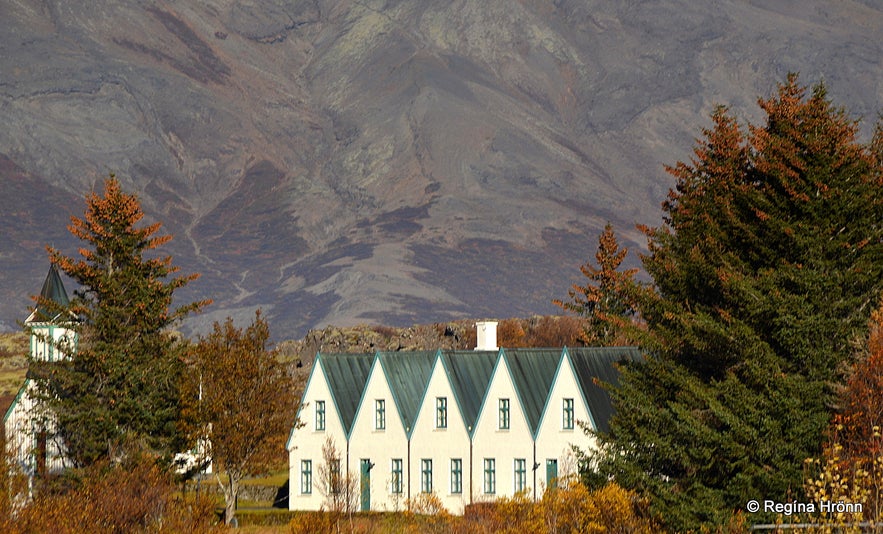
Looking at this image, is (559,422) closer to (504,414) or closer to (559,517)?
(504,414)

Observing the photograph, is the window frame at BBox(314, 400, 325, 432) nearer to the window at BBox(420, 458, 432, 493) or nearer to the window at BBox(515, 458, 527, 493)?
the window at BBox(420, 458, 432, 493)

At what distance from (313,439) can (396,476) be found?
22.1 feet

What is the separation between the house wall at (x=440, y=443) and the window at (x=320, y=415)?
660 cm

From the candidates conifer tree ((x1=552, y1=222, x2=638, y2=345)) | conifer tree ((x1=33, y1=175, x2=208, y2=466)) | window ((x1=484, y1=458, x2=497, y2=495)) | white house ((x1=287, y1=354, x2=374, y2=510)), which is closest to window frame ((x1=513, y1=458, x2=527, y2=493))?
window ((x1=484, y1=458, x2=497, y2=495))

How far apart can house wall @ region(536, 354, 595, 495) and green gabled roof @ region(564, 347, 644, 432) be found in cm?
44

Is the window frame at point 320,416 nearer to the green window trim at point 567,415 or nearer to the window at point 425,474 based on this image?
the window at point 425,474

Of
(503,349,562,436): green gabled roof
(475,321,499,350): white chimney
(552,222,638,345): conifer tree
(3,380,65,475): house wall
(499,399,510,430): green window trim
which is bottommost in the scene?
(3,380,65,475): house wall

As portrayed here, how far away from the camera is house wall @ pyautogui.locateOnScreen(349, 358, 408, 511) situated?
92188 mm

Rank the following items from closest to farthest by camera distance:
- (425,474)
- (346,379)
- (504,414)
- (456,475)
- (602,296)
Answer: (504,414)
(456,475)
(425,474)
(346,379)
(602,296)

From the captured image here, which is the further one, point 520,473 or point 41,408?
point 520,473

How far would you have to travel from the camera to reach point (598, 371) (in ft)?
294

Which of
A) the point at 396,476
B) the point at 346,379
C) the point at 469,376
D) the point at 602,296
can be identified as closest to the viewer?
the point at 396,476

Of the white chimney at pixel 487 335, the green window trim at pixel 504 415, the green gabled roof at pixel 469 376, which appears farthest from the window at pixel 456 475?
the white chimney at pixel 487 335

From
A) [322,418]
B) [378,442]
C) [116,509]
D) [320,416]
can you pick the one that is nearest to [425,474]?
[378,442]
